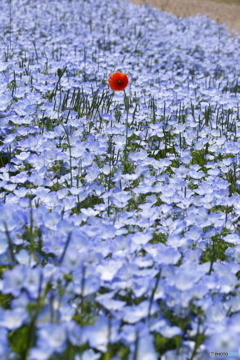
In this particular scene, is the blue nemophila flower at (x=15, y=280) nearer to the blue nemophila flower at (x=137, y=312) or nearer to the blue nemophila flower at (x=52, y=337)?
the blue nemophila flower at (x=52, y=337)

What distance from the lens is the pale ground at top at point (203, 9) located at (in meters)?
15.8

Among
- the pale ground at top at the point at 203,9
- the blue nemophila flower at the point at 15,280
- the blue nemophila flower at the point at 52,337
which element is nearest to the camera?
the blue nemophila flower at the point at 52,337

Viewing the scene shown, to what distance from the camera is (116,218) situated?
2.66m

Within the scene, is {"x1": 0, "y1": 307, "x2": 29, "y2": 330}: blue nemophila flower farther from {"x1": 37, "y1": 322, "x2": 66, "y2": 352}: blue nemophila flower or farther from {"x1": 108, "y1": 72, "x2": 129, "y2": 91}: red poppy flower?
{"x1": 108, "y1": 72, "x2": 129, "y2": 91}: red poppy flower

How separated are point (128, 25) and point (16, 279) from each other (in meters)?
10.8

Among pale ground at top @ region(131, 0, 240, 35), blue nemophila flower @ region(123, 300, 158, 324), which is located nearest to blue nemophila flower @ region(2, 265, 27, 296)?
blue nemophila flower @ region(123, 300, 158, 324)

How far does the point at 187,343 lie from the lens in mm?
1700

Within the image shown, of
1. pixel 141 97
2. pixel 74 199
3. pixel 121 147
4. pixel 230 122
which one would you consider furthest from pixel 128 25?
pixel 74 199

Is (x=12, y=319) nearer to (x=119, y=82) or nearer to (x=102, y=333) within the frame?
(x=102, y=333)

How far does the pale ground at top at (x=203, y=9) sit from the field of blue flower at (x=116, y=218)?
9901 mm

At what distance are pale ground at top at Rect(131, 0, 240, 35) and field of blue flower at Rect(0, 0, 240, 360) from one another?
9.90m

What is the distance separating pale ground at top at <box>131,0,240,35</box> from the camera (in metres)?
15.8

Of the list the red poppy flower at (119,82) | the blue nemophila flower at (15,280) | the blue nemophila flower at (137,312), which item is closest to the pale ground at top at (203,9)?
the red poppy flower at (119,82)

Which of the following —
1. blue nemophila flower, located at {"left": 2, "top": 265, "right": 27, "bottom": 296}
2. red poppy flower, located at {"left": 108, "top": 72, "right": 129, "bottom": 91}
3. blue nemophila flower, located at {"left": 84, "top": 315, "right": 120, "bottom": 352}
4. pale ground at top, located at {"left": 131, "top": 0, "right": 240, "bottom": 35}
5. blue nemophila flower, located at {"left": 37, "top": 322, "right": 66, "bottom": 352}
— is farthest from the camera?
pale ground at top, located at {"left": 131, "top": 0, "right": 240, "bottom": 35}
